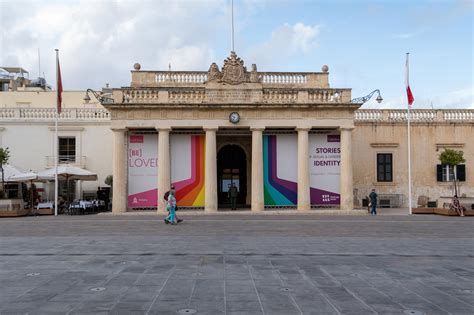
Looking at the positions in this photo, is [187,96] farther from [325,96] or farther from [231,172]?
[325,96]

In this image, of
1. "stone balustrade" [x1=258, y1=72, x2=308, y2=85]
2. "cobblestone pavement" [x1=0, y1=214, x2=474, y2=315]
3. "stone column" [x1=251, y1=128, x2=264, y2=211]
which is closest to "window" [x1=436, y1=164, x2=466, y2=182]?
"stone balustrade" [x1=258, y1=72, x2=308, y2=85]

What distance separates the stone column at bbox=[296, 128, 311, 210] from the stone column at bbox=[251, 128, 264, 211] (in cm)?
225

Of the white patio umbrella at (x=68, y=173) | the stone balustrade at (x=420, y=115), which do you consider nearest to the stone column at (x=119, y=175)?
the white patio umbrella at (x=68, y=173)

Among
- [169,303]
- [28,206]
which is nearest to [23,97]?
[28,206]

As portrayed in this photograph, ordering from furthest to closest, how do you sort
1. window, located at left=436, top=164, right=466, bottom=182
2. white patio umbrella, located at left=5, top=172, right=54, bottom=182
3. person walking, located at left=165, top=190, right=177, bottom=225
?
window, located at left=436, top=164, right=466, bottom=182 < white patio umbrella, located at left=5, top=172, right=54, bottom=182 < person walking, located at left=165, top=190, right=177, bottom=225

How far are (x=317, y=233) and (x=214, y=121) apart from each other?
13.7 metres

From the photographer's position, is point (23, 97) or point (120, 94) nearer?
point (120, 94)

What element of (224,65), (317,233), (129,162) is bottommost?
(317,233)

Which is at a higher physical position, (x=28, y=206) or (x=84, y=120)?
(x=84, y=120)

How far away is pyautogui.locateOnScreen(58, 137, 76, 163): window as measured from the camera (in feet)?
119

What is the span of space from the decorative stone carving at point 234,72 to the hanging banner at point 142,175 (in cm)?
605

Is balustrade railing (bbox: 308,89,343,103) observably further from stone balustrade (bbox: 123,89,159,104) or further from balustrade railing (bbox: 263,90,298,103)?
stone balustrade (bbox: 123,89,159,104)

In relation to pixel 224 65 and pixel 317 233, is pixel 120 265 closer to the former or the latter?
pixel 317 233

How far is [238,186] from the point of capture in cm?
3600
